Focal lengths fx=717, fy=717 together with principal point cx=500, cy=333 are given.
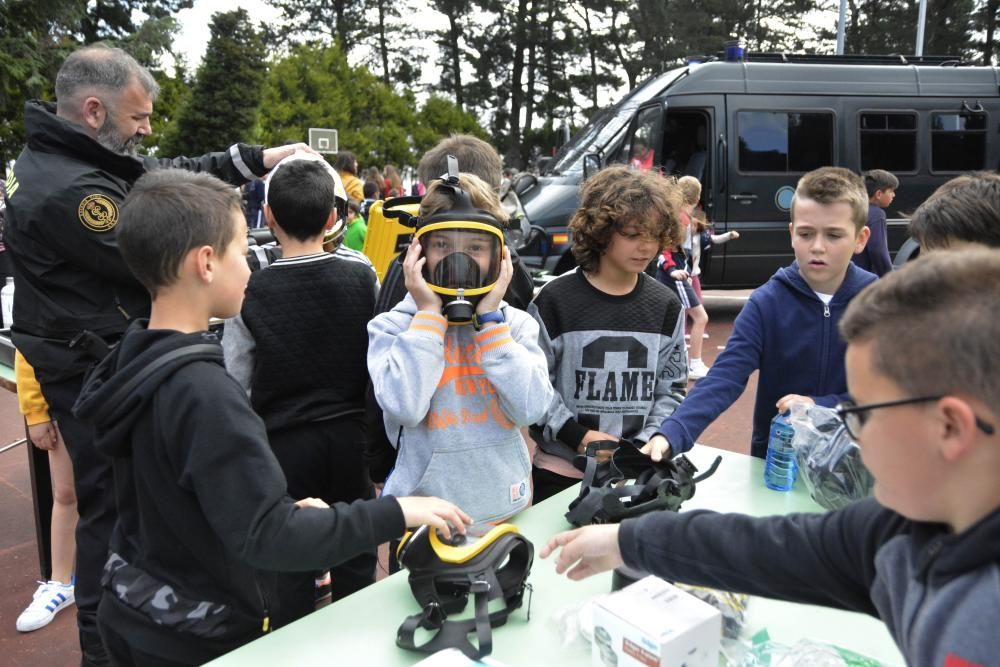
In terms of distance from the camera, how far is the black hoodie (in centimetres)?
131

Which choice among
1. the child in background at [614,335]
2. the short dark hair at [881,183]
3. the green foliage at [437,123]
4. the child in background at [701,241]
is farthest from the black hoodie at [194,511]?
the green foliage at [437,123]

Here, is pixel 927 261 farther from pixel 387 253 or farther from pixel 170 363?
pixel 387 253

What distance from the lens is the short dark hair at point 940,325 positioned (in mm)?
805

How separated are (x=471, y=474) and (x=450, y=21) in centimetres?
3474

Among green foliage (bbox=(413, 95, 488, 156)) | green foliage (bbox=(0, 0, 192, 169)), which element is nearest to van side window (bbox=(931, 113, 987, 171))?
green foliage (bbox=(0, 0, 192, 169))

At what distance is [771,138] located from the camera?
8.57 meters

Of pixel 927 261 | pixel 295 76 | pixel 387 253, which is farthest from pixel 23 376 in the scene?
pixel 295 76

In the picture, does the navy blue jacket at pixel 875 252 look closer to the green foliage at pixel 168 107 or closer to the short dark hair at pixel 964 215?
the short dark hair at pixel 964 215

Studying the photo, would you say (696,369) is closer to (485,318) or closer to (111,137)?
(485,318)

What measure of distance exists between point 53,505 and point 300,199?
1941 millimetres

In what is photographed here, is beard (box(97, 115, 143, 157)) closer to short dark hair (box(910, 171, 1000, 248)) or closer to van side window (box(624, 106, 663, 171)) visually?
short dark hair (box(910, 171, 1000, 248))

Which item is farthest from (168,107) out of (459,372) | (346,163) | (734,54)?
(459,372)

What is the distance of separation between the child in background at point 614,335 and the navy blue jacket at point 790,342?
0.19m

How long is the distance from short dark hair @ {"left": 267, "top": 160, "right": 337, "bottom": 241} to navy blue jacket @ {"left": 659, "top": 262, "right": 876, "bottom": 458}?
4.47ft
